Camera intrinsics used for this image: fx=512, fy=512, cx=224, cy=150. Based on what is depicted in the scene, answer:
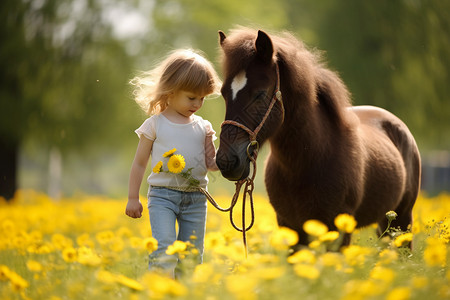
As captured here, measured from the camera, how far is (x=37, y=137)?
13.0 metres

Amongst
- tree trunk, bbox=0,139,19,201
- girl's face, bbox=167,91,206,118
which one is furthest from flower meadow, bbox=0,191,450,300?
tree trunk, bbox=0,139,19,201

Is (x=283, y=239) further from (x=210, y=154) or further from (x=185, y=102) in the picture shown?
(x=185, y=102)

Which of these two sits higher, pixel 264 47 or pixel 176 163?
pixel 264 47

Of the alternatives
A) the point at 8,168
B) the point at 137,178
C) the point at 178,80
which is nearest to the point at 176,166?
the point at 137,178

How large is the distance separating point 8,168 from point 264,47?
39.0 feet

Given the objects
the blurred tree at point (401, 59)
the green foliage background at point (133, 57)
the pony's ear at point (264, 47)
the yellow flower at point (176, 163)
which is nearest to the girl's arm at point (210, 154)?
the yellow flower at point (176, 163)

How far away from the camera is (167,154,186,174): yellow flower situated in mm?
3342

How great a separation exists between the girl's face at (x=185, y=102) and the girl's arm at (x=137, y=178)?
31cm

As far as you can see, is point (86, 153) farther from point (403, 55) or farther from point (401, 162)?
point (401, 162)

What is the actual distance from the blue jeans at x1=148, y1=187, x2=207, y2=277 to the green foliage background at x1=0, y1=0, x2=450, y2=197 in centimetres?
879

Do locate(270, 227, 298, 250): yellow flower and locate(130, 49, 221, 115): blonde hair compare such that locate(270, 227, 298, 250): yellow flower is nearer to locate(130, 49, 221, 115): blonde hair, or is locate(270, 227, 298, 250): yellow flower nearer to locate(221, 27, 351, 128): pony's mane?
locate(221, 27, 351, 128): pony's mane

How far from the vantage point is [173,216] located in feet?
11.5

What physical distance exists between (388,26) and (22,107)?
392 inches

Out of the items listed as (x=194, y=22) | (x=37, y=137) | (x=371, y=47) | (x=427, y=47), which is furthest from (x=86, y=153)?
(x=427, y=47)
